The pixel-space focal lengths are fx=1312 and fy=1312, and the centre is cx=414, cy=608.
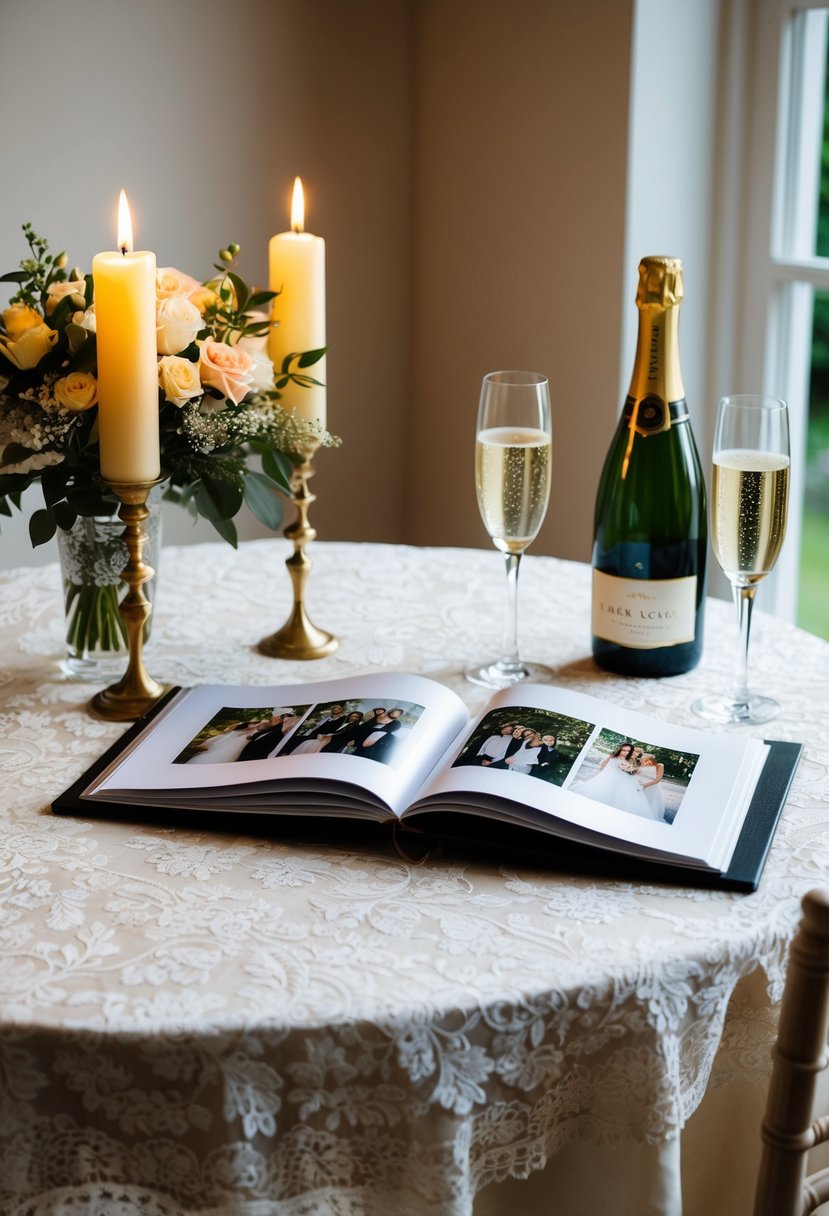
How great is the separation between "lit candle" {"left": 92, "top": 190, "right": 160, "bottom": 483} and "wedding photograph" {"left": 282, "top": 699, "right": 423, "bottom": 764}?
0.98ft

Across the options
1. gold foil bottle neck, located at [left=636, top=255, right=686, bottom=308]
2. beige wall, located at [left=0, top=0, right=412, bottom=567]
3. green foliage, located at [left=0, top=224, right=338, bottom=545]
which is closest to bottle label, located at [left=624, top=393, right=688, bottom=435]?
gold foil bottle neck, located at [left=636, top=255, right=686, bottom=308]

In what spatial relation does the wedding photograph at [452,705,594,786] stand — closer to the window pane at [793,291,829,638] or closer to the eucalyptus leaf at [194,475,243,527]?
the eucalyptus leaf at [194,475,243,527]

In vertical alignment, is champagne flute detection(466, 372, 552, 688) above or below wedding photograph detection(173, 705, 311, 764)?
above

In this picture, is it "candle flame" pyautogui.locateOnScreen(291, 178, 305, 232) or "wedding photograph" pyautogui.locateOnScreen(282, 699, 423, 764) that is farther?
"candle flame" pyautogui.locateOnScreen(291, 178, 305, 232)

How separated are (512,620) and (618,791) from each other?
378 millimetres

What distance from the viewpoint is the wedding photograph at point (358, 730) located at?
1.14 meters

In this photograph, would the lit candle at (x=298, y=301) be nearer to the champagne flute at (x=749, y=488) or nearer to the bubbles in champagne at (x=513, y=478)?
the bubbles in champagne at (x=513, y=478)

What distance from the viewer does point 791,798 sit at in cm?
118

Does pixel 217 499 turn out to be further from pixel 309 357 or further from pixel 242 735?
pixel 242 735

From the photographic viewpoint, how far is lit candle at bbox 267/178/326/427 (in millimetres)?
1452

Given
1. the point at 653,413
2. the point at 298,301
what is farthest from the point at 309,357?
the point at 653,413

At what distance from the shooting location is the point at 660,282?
4.37ft

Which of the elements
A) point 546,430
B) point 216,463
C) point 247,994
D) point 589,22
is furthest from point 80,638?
point 589,22

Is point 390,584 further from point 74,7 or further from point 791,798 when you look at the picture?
point 74,7
